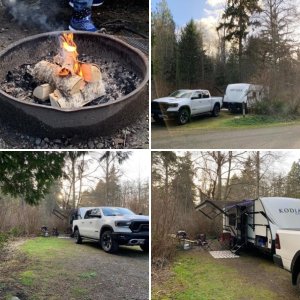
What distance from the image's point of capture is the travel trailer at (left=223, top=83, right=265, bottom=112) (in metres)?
2.94

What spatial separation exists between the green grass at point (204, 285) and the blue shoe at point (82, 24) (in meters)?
2.03

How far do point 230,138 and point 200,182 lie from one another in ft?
1.97

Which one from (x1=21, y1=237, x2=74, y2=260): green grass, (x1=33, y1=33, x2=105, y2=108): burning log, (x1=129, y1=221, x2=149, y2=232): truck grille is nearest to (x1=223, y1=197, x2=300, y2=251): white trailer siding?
(x1=129, y1=221, x2=149, y2=232): truck grille

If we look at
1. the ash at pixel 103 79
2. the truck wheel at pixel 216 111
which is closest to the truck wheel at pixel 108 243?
the ash at pixel 103 79

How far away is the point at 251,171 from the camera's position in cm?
334

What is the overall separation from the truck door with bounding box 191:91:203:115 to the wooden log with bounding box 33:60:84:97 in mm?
916

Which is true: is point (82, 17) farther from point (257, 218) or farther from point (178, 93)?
point (257, 218)

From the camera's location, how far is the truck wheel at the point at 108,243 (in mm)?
3631

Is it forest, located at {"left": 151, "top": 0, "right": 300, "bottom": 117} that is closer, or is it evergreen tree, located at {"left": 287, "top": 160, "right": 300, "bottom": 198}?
forest, located at {"left": 151, "top": 0, "right": 300, "bottom": 117}

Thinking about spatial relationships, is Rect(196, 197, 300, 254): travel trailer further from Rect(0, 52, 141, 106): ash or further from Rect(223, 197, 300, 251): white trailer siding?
Rect(0, 52, 141, 106): ash

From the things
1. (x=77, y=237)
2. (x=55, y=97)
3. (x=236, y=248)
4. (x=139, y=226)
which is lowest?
(x=236, y=248)

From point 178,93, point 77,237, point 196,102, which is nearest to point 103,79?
point 178,93

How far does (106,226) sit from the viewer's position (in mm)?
3717

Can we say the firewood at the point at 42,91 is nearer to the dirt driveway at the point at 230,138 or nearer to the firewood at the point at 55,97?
the firewood at the point at 55,97
